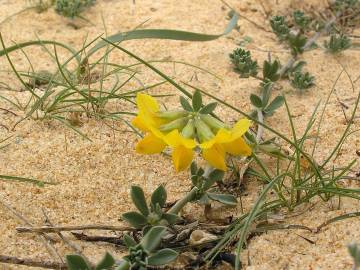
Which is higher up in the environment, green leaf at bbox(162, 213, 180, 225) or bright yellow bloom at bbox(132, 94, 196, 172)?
bright yellow bloom at bbox(132, 94, 196, 172)

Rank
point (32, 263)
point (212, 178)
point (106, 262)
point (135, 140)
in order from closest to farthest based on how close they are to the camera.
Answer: point (106, 262) → point (32, 263) → point (212, 178) → point (135, 140)

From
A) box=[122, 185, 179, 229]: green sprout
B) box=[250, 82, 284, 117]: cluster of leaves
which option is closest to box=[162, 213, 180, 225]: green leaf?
box=[122, 185, 179, 229]: green sprout

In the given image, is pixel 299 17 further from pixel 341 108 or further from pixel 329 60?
pixel 341 108

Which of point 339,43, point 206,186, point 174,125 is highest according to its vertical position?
point 174,125

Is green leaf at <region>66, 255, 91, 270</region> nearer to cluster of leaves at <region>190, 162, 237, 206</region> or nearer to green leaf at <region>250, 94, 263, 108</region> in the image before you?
cluster of leaves at <region>190, 162, 237, 206</region>

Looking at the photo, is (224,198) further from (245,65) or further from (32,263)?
(245,65)

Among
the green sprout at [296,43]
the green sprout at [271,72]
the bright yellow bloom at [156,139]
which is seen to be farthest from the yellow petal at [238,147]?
the green sprout at [296,43]

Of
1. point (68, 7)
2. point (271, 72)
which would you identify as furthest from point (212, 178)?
point (68, 7)
